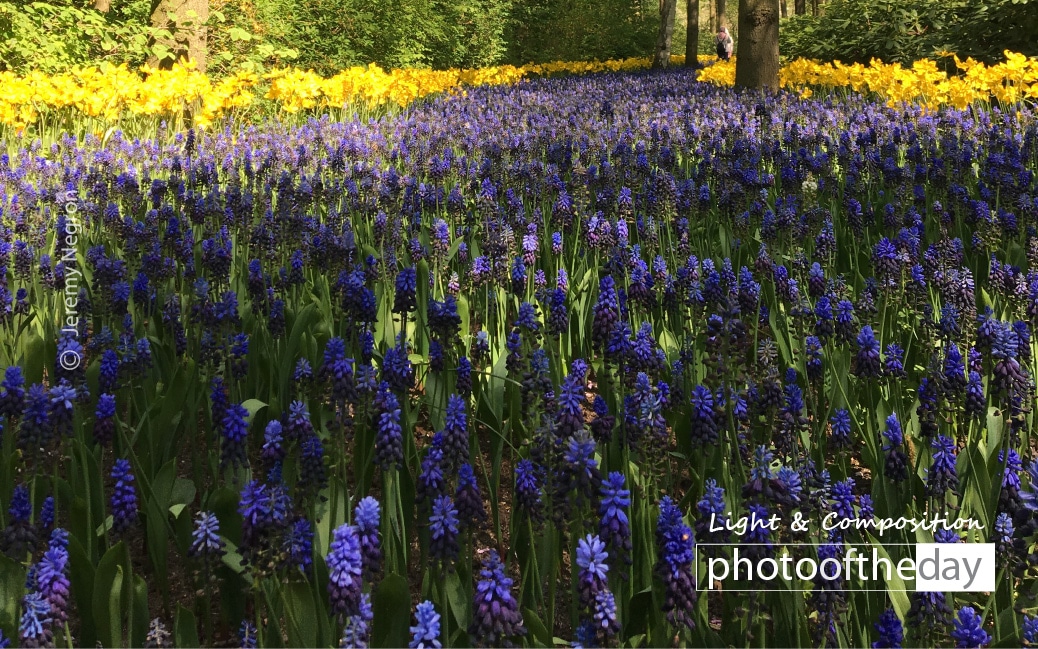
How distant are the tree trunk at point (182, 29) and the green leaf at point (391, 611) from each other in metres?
10.0

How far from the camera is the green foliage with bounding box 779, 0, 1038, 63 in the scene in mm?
12242

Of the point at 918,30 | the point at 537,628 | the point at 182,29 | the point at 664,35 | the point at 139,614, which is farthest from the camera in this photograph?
the point at 664,35

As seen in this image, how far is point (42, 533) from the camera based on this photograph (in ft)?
6.40

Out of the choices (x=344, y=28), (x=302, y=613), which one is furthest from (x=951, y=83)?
(x=344, y=28)

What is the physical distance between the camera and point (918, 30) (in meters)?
14.8

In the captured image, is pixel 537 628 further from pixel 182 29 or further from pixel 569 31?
pixel 569 31

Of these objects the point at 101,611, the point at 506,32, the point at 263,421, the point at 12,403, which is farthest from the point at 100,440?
the point at 506,32

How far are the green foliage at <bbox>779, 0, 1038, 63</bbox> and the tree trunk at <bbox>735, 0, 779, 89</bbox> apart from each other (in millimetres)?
2961

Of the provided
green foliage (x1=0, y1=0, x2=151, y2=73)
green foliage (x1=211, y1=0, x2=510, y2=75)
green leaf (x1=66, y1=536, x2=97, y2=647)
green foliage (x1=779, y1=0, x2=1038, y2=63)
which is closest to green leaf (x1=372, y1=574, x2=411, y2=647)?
green leaf (x1=66, y1=536, x2=97, y2=647)

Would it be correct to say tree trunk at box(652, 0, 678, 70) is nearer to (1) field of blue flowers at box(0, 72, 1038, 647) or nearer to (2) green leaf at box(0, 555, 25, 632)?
(1) field of blue flowers at box(0, 72, 1038, 647)

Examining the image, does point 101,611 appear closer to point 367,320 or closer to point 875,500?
point 367,320

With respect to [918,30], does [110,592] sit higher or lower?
lower

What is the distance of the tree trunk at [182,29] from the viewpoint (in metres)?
10.4

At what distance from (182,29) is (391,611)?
10.4 m
